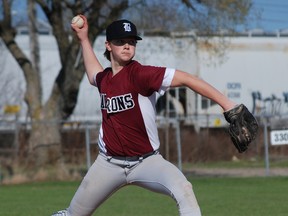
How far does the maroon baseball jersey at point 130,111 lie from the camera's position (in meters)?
6.81

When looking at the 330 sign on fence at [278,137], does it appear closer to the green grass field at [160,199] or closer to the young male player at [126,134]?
the green grass field at [160,199]

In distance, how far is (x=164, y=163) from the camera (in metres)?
6.82

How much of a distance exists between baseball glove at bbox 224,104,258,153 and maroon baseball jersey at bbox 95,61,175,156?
0.66 metres

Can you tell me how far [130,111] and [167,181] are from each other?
0.67m

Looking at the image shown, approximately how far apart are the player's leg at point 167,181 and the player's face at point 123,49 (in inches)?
33.9

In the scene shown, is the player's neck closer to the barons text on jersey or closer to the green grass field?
the barons text on jersey

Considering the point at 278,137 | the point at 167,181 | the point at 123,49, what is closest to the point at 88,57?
the point at 123,49

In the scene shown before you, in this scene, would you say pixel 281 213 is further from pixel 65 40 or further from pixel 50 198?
pixel 65 40

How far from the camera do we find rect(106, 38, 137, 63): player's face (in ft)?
22.7

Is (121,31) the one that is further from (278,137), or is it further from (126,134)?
(278,137)

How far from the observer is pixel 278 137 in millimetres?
22594

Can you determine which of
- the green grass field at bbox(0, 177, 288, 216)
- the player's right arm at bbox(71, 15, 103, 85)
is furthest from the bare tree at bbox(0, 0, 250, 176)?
the player's right arm at bbox(71, 15, 103, 85)

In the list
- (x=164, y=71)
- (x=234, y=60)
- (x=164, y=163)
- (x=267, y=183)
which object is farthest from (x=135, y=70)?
(x=234, y=60)

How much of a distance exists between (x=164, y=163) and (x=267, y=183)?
13.9 m
